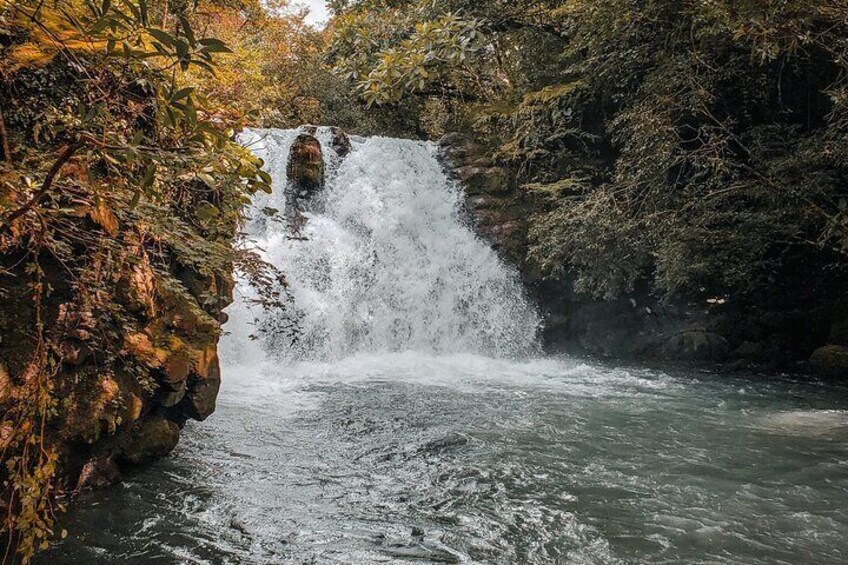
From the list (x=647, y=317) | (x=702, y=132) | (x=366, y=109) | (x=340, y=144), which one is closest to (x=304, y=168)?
(x=340, y=144)

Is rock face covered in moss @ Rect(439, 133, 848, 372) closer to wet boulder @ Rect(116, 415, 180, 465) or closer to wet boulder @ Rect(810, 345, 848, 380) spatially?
wet boulder @ Rect(810, 345, 848, 380)

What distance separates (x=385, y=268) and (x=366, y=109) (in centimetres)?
433

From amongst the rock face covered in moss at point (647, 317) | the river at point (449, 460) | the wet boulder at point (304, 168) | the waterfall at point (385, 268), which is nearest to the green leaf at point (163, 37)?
the river at point (449, 460)

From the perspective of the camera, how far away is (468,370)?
1139 centimetres

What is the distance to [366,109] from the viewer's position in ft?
35.2

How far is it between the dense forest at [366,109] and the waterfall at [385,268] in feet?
4.83

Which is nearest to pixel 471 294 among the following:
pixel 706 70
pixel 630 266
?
pixel 630 266

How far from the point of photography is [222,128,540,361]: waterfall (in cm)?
1262

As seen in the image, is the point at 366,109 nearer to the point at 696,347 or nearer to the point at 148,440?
the point at 148,440

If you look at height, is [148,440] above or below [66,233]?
below

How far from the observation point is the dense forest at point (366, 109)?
2.90 metres

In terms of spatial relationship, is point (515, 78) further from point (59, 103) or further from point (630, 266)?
point (59, 103)

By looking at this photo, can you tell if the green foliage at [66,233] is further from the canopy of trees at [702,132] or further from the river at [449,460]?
the canopy of trees at [702,132]

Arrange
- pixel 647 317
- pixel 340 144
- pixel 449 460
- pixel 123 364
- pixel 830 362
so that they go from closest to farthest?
pixel 123 364
pixel 449 460
pixel 830 362
pixel 647 317
pixel 340 144
